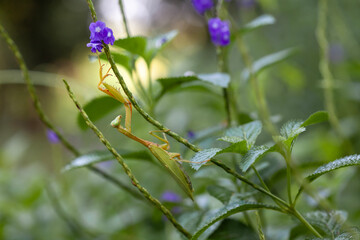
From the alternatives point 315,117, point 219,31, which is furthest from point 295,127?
point 219,31

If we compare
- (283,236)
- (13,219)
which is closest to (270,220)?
(283,236)

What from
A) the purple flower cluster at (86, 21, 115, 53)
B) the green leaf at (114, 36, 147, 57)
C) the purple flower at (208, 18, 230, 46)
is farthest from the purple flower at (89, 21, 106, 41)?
the purple flower at (208, 18, 230, 46)

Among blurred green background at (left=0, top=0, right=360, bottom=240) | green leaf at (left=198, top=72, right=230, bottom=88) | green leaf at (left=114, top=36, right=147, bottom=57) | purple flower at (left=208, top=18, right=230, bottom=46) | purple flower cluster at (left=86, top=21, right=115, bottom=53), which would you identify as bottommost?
blurred green background at (left=0, top=0, right=360, bottom=240)

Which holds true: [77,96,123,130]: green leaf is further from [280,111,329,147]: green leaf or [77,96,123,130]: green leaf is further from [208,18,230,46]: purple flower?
[280,111,329,147]: green leaf

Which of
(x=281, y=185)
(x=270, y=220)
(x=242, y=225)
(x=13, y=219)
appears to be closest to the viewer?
(x=242, y=225)

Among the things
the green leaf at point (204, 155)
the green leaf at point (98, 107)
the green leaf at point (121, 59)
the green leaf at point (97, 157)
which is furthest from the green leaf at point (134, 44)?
the green leaf at point (204, 155)

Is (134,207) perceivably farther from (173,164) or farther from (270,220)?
(173,164)
